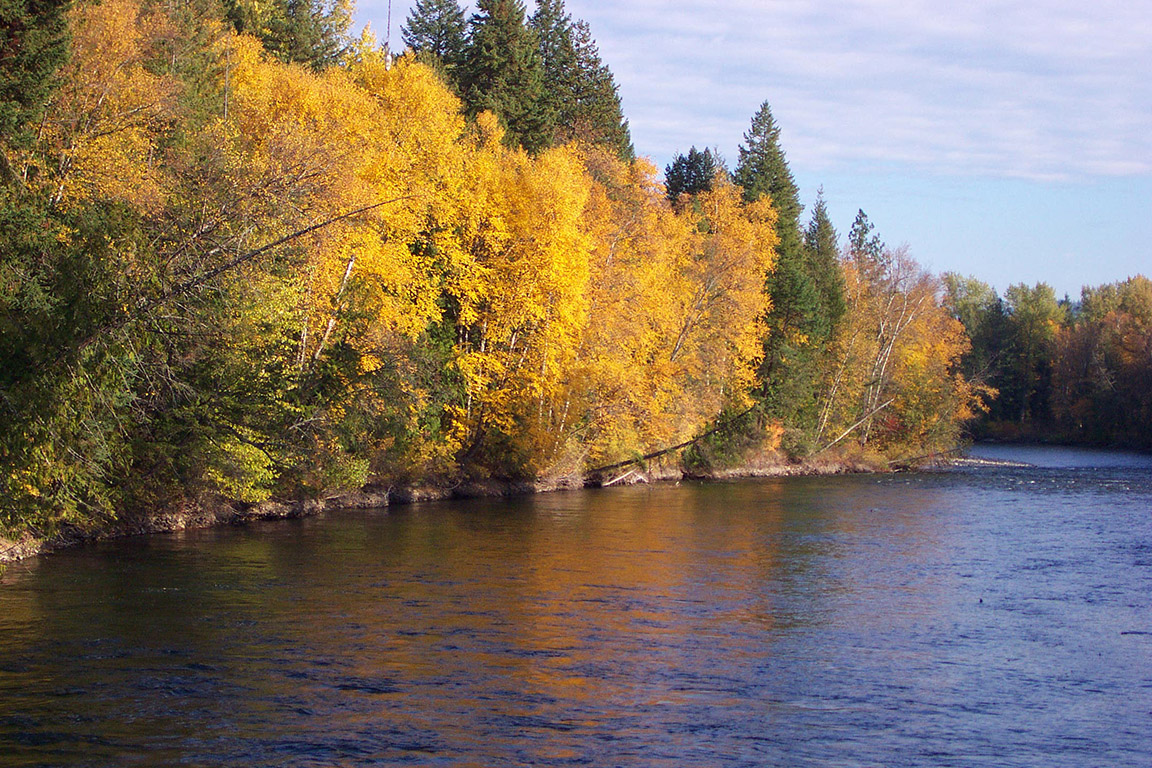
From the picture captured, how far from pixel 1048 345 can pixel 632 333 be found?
83.8 m

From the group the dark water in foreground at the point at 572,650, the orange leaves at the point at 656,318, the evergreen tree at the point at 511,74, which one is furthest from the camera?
the evergreen tree at the point at 511,74

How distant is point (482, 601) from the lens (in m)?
20.3

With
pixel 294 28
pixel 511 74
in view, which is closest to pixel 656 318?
pixel 511 74

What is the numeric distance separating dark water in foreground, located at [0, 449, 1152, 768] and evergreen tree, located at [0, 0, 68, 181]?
9.82 metres

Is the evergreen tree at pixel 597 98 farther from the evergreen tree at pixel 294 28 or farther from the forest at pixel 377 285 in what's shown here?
the evergreen tree at pixel 294 28

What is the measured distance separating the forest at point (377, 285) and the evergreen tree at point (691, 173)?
1.88m

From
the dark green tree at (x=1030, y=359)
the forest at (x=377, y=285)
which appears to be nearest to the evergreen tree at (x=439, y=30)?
the forest at (x=377, y=285)

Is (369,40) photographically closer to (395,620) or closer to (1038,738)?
(395,620)

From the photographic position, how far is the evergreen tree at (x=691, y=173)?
3113 inches

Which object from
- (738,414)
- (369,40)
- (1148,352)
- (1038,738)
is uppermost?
(369,40)

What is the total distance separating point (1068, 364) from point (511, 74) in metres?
72.6

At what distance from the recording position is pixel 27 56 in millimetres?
24594

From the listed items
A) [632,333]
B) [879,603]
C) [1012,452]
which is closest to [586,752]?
[879,603]

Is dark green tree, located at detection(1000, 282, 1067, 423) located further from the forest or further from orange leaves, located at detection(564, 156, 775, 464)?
orange leaves, located at detection(564, 156, 775, 464)
